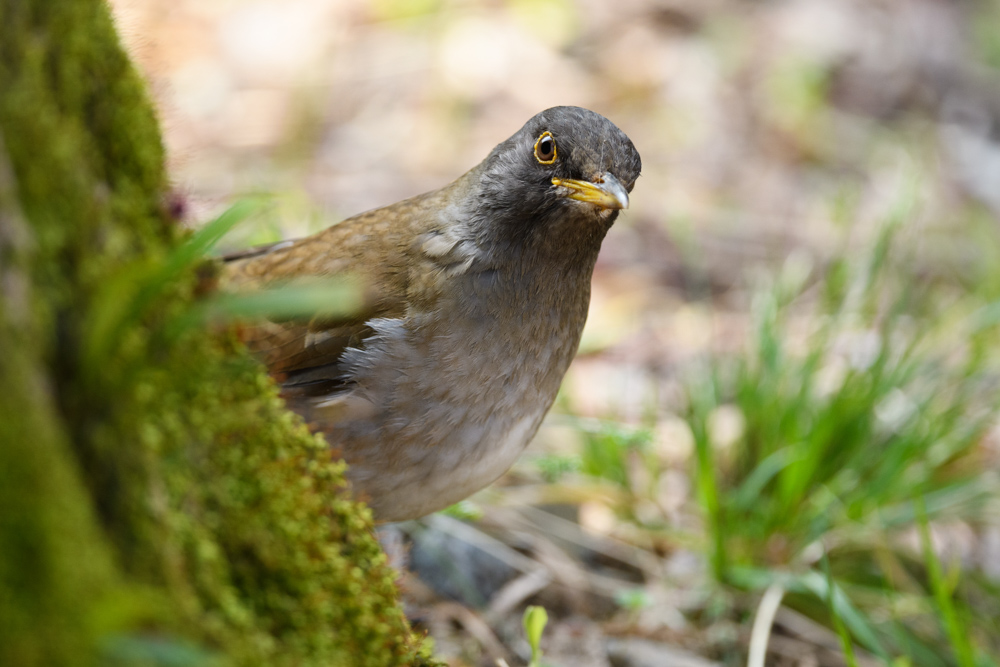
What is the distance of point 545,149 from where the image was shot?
2918 mm

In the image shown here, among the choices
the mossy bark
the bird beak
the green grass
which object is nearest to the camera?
the mossy bark

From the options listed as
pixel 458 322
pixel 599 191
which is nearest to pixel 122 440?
pixel 458 322

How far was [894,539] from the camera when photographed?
4.21 meters

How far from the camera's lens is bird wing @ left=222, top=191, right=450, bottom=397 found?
9.50ft

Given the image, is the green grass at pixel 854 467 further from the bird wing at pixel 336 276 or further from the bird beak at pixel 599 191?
the bird wing at pixel 336 276

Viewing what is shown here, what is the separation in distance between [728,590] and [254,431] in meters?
2.66

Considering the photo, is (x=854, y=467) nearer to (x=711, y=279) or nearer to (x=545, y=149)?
(x=545, y=149)

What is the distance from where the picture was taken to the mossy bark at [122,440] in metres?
1.05

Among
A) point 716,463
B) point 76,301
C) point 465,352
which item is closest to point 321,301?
point 76,301

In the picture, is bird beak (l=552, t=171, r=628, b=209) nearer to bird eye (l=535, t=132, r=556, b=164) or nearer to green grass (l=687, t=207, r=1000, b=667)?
bird eye (l=535, t=132, r=556, b=164)

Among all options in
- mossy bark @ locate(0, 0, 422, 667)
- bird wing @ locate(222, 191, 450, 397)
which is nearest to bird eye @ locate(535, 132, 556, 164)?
bird wing @ locate(222, 191, 450, 397)

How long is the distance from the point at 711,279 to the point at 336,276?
4.35m

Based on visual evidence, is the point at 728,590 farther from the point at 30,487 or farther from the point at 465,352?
the point at 30,487

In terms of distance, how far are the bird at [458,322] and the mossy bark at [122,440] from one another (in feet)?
3.26
